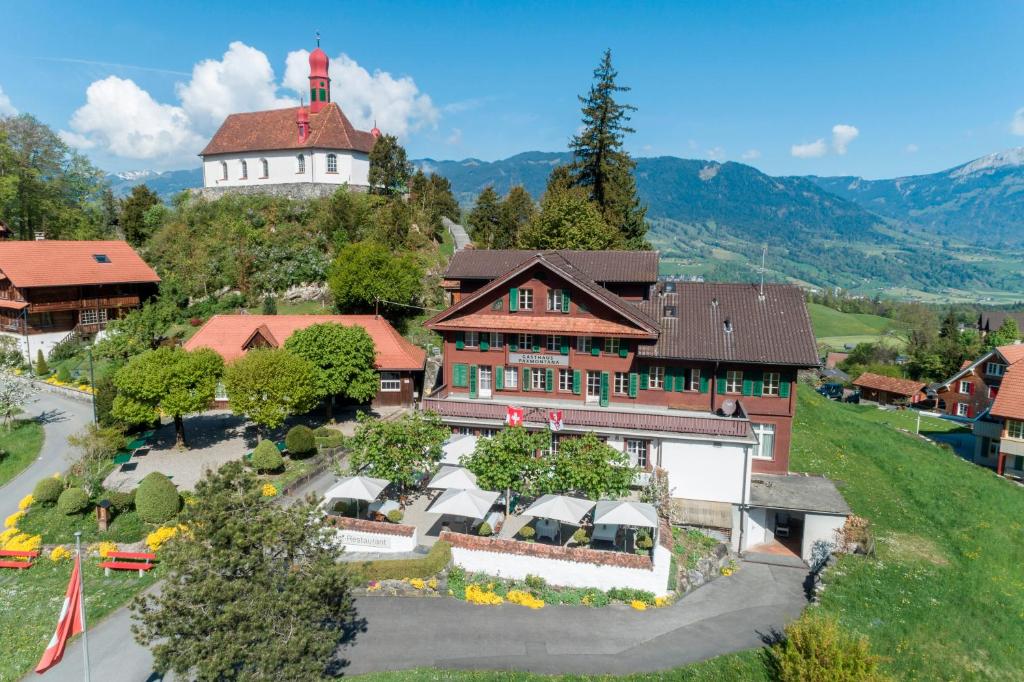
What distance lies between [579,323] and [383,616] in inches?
739

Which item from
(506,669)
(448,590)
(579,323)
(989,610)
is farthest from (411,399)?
(989,610)

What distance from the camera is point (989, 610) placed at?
23656mm

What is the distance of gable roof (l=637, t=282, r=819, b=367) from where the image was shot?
3253cm

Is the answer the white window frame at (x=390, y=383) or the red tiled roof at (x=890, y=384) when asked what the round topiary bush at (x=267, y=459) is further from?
the red tiled roof at (x=890, y=384)

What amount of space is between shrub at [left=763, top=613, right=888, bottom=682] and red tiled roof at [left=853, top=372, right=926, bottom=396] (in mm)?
81601

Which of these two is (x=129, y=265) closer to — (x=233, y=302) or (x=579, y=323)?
(x=233, y=302)

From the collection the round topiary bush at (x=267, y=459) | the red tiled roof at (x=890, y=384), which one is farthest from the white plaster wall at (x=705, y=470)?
the red tiled roof at (x=890, y=384)

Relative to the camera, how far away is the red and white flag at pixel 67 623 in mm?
14820

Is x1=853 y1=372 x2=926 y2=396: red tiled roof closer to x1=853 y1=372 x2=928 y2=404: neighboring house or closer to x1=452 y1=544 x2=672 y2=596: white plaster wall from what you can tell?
x1=853 y1=372 x2=928 y2=404: neighboring house

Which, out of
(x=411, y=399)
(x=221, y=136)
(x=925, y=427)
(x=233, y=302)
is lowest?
(x=925, y=427)

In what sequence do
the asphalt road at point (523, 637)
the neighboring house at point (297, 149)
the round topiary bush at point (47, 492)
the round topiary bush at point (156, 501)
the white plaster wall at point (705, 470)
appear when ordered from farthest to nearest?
the neighboring house at point (297, 149), the white plaster wall at point (705, 470), the round topiary bush at point (47, 492), the round topiary bush at point (156, 501), the asphalt road at point (523, 637)

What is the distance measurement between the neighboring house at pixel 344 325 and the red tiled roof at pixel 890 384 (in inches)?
2929

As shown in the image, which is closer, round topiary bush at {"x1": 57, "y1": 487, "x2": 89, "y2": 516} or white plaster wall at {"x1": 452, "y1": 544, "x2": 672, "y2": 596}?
white plaster wall at {"x1": 452, "y1": 544, "x2": 672, "y2": 596}

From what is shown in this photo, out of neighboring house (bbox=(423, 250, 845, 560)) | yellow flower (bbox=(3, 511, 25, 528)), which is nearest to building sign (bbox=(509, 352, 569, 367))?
neighboring house (bbox=(423, 250, 845, 560))
